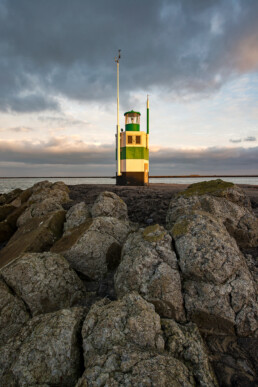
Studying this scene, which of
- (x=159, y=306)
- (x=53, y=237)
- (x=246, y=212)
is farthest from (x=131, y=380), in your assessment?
(x=246, y=212)

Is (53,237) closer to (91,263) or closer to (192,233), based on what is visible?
(91,263)

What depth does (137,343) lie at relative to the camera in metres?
2.95

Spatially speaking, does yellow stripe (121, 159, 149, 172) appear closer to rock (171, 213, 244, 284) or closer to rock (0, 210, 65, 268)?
rock (0, 210, 65, 268)

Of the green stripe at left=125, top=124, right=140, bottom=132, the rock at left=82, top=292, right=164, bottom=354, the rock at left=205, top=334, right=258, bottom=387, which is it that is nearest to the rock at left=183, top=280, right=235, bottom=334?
the rock at left=205, top=334, right=258, bottom=387

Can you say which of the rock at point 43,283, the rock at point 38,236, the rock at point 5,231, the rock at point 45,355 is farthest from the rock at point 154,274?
the rock at point 5,231

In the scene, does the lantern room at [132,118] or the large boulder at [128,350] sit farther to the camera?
the lantern room at [132,118]

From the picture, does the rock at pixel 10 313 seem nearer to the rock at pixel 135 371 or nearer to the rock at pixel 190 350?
the rock at pixel 135 371

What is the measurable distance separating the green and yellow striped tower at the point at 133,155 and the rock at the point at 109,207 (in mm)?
18144

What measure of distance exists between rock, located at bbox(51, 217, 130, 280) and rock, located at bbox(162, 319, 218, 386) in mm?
2279

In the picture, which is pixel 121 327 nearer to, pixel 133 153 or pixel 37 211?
pixel 37 211

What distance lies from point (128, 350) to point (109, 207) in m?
5.07

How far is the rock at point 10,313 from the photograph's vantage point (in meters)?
3.88

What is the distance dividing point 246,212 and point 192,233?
282cm

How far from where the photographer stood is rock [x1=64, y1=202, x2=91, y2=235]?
Result: 6.93 metres
